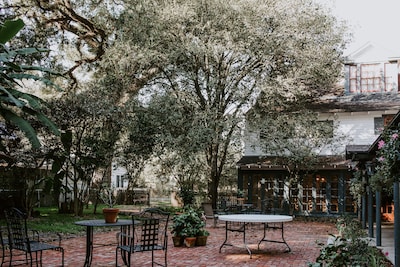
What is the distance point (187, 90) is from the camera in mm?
18641

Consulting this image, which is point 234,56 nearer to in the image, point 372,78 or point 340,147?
point 340,147

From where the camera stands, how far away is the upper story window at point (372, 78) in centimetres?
2044

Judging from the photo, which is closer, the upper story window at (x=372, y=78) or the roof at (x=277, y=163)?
the roof at (x=277, y=163)

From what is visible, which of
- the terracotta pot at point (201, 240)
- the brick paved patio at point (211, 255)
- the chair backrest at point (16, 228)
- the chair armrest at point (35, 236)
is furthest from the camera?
the terracotta pot at point (201, 240)

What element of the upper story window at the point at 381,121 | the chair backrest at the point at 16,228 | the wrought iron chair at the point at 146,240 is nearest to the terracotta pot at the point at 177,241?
the wrought iron chair at the point at 146,240

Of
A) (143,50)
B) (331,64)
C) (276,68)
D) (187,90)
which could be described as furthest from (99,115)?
(331,64)

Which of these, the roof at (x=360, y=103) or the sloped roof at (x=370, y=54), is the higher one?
the sloped roof at (x=370, y=54)

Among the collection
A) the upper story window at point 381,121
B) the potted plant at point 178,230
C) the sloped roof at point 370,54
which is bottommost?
the potted plant at point 178,230

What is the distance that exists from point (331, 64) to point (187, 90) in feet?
20.8

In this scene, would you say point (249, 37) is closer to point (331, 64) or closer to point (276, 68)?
point (276, 68)

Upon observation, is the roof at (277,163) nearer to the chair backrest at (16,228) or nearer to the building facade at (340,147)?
the building facade at (340,147)

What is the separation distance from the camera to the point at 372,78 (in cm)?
2086

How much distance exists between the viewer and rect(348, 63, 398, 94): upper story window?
805 inches

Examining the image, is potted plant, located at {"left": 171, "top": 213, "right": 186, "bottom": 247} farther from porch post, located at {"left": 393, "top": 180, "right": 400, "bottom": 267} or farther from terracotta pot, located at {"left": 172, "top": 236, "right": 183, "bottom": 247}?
porch post, located at {"left": 393, "top": 180, "right": 400, "bottom": 267}
